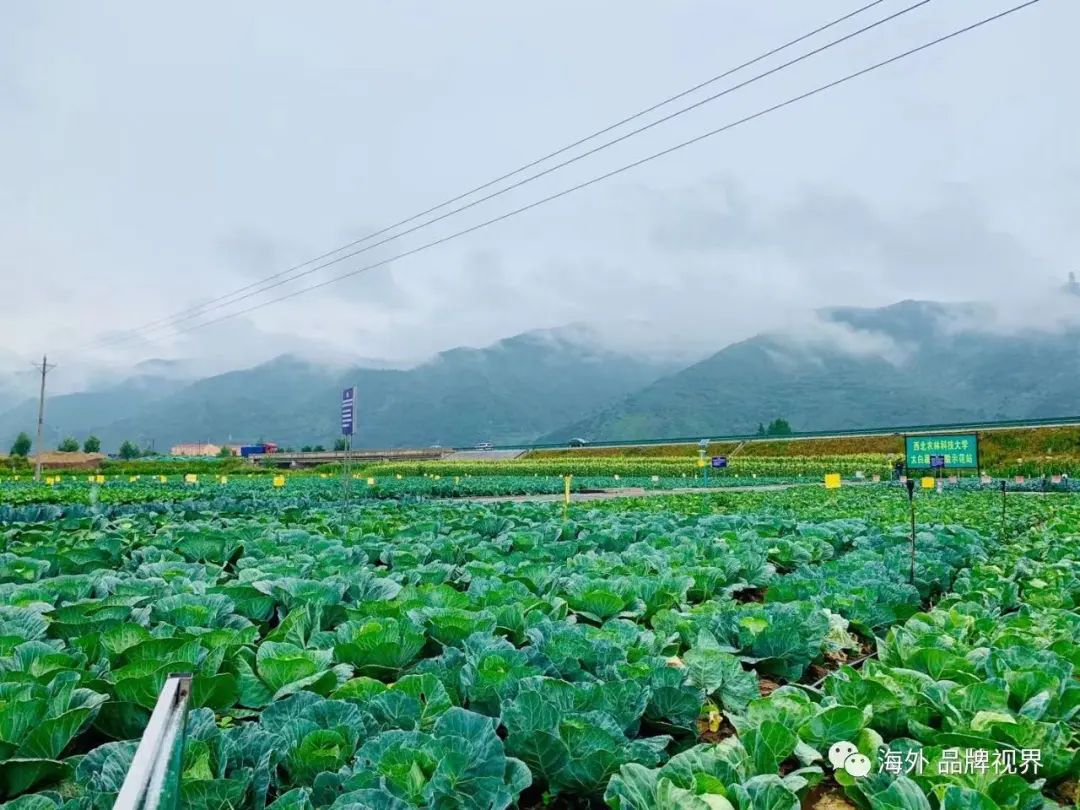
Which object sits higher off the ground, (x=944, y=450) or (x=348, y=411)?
(x=348, y=411)

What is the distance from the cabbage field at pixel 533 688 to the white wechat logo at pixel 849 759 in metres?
0.03

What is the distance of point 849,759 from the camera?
2625 millimetres

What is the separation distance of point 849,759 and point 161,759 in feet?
7.78

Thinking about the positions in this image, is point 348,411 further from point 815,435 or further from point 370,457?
point 370,457

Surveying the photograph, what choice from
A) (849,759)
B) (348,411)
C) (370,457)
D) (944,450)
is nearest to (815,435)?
(370,457)

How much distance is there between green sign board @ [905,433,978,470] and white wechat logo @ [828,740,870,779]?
6.70 meters

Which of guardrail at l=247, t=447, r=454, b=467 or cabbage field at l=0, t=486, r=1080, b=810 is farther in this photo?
guardrail at l=247, t=447, r=454, b=467

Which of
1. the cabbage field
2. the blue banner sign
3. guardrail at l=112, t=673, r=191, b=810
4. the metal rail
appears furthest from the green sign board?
the metal rail

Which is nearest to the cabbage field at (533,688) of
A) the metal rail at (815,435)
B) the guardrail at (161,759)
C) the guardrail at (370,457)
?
the guardrail at (161,759)

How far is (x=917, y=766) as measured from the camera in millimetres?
2539

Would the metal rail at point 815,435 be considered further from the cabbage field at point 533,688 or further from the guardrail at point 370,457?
the cabbage field at point 533,688

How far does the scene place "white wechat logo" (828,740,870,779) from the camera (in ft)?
8.46

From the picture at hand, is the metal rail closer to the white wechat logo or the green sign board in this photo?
the green sign board

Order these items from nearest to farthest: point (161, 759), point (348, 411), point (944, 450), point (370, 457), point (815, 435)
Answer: point (161, 759)
point (944, 450)
point (348, 411)
point (815, 435)
point (370, 457)
